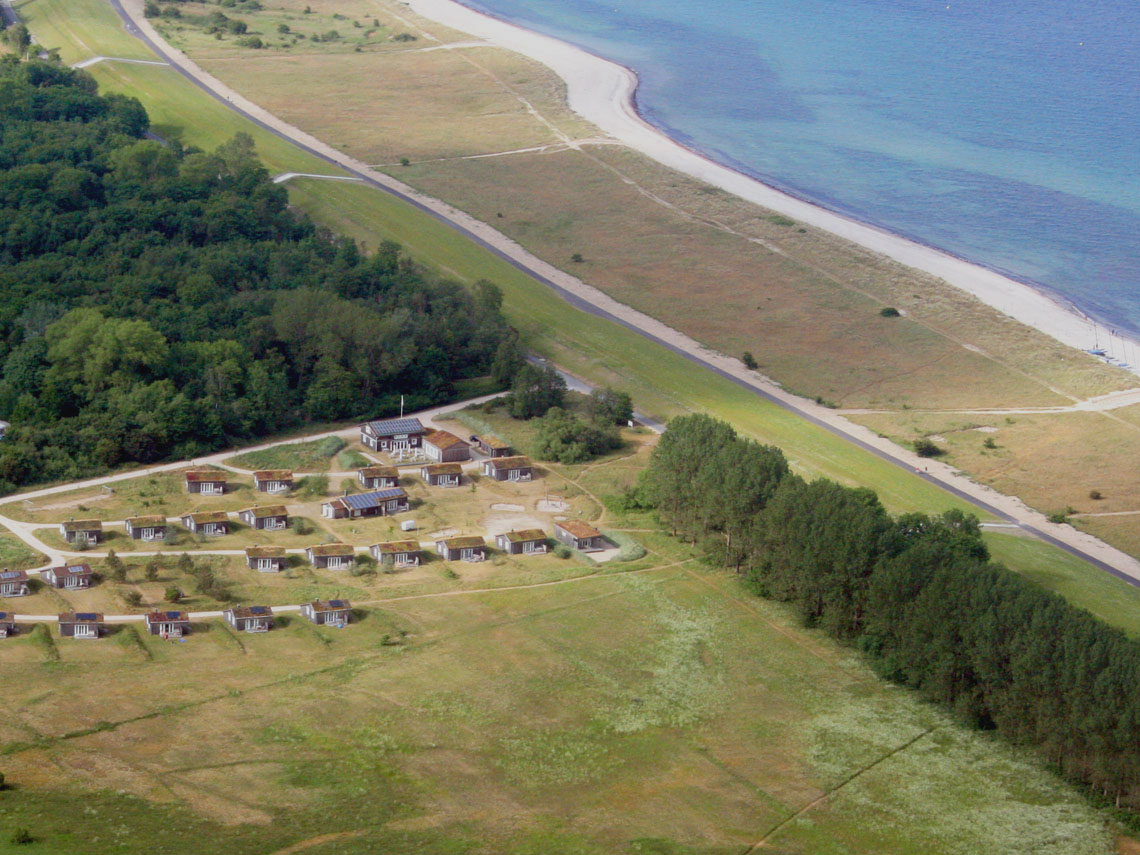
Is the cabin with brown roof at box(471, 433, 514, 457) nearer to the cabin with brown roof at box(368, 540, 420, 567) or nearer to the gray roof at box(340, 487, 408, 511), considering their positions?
the gray roof at box(340, 487, 408, 511)

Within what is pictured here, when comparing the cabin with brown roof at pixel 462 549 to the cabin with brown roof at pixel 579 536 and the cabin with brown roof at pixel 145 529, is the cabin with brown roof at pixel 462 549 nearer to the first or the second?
the cabin with brown roof at pixel 579 536

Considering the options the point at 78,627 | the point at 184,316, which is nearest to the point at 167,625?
the point at 78,627

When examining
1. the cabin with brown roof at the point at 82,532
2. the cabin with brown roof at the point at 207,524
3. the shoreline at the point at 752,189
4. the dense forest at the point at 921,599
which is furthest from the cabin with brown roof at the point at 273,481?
the shoreline at the point at 752,189

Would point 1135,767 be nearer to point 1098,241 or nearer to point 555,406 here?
point 555,406

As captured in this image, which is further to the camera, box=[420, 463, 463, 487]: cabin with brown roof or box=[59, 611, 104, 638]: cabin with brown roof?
box=[420, 463, 463, 487]: cabin with brown roof

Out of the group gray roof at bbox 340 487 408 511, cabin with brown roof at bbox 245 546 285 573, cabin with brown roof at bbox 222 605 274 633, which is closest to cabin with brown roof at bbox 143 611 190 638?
cabin with brown roof at bbox 222 605 274 633

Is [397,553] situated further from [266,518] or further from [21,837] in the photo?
[21,837]

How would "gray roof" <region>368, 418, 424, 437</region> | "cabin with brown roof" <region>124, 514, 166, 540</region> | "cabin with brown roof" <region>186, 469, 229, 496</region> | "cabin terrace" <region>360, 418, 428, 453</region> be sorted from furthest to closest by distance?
1. "gray roof" <region>368, 418, 424, 437</region>
2. "cabin terrace" <region>360, 418, 428, 453</region>
3. "cabin with brown roof" <region>186, 469, 229, 496</region>
4. "cabin with brown roof" <region>124, 514, 166, 540</region>
